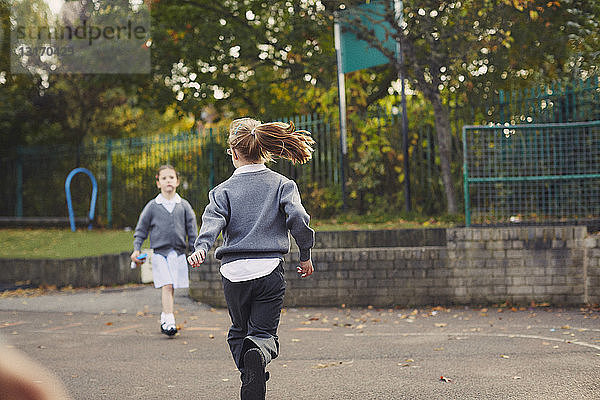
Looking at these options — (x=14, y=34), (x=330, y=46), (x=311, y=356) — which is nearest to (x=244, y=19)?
(x=330, y=46)

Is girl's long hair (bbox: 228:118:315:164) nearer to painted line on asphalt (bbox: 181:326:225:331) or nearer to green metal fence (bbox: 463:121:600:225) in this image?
painted line on asphalt (bbox: 181:326:225:331)

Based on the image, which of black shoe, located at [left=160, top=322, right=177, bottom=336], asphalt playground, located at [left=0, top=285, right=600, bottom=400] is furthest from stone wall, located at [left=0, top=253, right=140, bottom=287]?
black shoe, located at [left=160, top=322, right=177, bottom=336]

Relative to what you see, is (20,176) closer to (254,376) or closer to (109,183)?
(109,183)

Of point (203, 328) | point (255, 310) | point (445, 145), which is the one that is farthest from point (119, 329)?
point (445, 145)

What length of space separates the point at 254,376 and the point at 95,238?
36.7 feet

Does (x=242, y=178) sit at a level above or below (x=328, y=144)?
below

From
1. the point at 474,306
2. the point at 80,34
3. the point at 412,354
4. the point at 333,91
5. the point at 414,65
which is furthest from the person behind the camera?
the point at 80,34

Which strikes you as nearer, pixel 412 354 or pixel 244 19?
pixel 412 354

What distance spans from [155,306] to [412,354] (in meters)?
4.35

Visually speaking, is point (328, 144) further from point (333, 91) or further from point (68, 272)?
point (68, 272)

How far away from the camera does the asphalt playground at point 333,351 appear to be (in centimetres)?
514

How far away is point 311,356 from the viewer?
6.39 metres

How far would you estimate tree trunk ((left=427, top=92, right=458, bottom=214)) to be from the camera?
11.8 m

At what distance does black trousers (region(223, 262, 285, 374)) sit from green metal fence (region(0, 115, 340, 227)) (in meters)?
8.44
